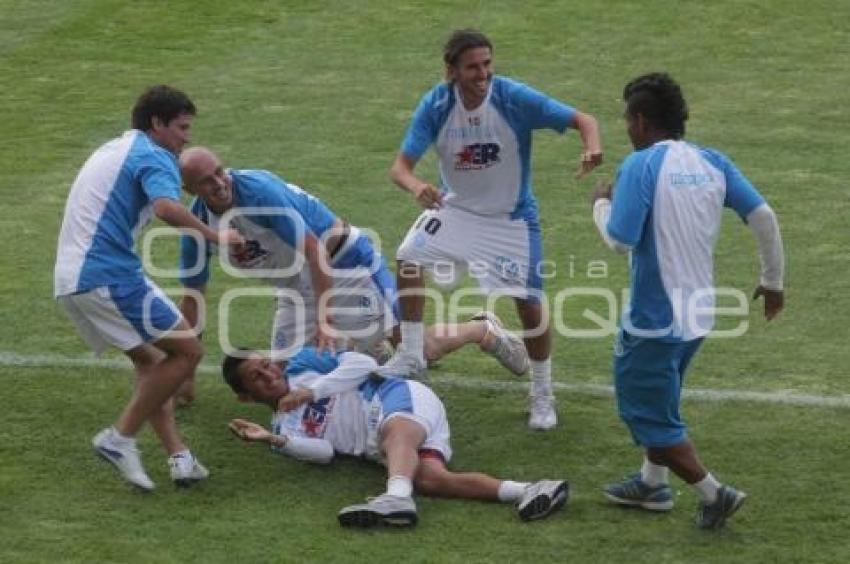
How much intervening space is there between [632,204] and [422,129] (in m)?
1.91

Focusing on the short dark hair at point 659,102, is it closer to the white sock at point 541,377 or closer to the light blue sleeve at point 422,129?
the light blue sleeve at point 422,129

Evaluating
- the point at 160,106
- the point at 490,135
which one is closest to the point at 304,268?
the point at 490,135

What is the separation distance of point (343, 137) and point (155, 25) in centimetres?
314

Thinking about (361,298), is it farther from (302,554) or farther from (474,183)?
(302,554)

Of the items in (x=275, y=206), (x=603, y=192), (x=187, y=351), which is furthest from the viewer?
(x=275, y=206)

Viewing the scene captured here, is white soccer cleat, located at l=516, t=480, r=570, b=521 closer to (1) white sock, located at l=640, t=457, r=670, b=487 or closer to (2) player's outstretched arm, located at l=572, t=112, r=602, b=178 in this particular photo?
(1) white sock, located at l=640, t=457, r=670, b=487

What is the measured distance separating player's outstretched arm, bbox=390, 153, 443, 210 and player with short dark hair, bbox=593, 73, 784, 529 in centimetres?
123

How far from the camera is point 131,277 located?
8.50 metres

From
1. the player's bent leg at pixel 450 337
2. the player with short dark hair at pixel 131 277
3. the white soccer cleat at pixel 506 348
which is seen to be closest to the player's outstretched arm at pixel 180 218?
the player with short dark hair at pixel 131 277

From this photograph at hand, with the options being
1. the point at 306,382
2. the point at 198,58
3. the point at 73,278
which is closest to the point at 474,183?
the point at 306,382

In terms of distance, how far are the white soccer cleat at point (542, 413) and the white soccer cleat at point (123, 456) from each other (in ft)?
6.03

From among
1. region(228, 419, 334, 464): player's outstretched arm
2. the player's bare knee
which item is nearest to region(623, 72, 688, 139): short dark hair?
region(228, 419, 334, 464): player's outstretched arm

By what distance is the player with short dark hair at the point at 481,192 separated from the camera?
9258mm

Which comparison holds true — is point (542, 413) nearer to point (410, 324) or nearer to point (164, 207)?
point (410, 324)
